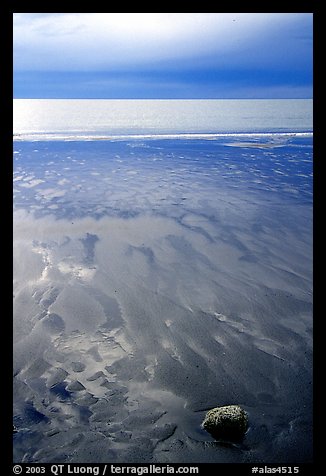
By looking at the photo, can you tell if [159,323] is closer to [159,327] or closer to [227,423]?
[159,327]

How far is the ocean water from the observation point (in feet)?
11.8

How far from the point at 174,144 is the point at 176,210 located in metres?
13.8

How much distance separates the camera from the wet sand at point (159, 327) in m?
3.60

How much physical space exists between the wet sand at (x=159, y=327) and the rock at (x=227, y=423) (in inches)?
2.7

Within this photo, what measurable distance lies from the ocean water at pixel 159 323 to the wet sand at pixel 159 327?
15mm

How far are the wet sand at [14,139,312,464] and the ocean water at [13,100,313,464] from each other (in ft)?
0.05

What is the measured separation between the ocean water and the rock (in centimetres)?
8

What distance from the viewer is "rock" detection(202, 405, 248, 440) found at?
358 cm

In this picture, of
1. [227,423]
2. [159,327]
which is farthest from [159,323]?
[227,423]

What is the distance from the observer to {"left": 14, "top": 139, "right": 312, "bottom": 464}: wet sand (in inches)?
142

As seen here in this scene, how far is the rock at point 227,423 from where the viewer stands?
141 inches

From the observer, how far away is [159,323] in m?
5.22
